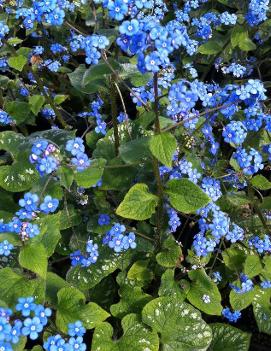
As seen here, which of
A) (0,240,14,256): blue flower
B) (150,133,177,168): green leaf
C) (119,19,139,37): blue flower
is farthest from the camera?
(0,240,14,256): blue flower

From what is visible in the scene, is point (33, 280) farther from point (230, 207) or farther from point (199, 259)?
point (230, 207)

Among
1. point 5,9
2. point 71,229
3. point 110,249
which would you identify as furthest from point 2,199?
point 5,9

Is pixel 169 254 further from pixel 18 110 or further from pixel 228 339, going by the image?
pixel 18 110

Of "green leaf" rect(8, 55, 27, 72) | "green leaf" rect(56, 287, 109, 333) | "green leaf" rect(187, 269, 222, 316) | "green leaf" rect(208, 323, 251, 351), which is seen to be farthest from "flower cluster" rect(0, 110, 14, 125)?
"green leaf" rect(208, 323, 251, 351)

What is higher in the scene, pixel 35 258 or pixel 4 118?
pixel 35 258

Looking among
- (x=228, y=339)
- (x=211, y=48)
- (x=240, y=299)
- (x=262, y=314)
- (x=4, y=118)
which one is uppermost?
(x=211, y=48)

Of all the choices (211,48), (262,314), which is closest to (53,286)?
(262,314)

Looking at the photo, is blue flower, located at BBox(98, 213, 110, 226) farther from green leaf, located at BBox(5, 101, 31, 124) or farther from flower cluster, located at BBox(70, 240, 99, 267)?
green leaf, located at BBox(5, 101, 31, 124)
